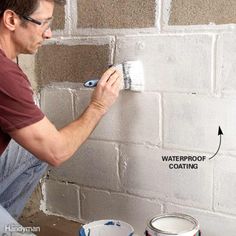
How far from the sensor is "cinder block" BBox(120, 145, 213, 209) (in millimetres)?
1738

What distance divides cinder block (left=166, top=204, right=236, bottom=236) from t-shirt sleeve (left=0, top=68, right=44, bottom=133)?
2.93 ft

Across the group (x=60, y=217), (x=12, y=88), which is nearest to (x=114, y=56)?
(x=12, y=88)

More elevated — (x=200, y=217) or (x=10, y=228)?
(x=10, y=228)

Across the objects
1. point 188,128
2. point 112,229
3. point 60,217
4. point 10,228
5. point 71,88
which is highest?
point 71,88

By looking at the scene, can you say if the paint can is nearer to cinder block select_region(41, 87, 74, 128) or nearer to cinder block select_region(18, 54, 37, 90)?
cinder block select_region(41, 87, 74, 128)

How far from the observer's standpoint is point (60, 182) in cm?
221

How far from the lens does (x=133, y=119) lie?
1.86 metres

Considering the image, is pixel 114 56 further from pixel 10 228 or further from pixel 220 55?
pixel 10 228

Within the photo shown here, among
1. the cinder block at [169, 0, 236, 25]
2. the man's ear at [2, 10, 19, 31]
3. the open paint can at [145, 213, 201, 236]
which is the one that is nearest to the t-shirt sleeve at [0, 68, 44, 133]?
the man's ear at [2, 10, 19, 31]

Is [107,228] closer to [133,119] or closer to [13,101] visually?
[133,119]

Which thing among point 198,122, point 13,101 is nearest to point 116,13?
point 198,122

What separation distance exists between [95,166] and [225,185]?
691mm

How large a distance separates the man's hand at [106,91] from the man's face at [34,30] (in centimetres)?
31

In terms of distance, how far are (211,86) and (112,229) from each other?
2.54 ft
